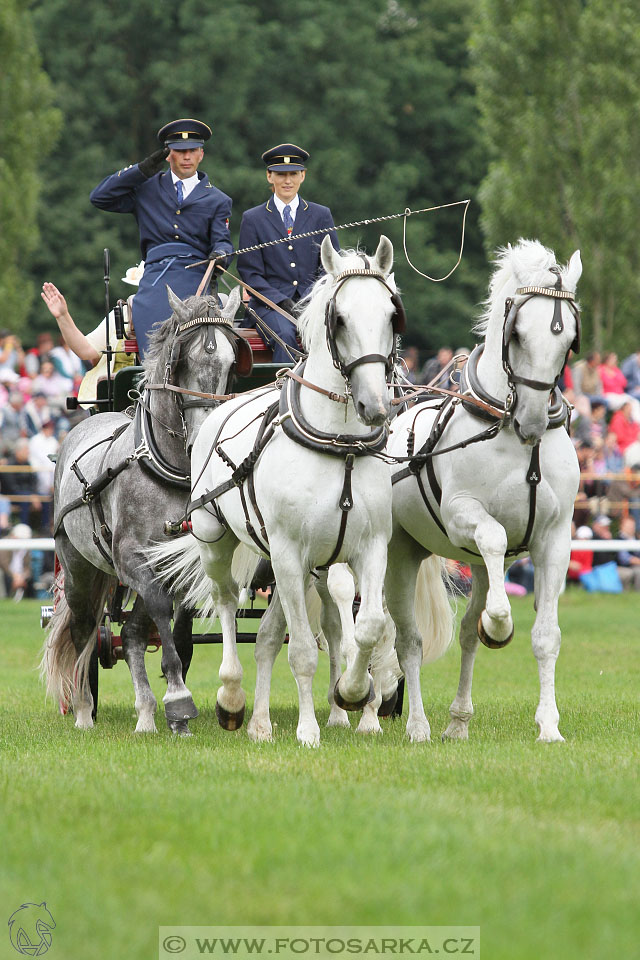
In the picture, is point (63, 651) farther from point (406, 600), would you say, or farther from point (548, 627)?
point (548, 627)

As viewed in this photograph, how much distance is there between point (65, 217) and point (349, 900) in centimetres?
3408

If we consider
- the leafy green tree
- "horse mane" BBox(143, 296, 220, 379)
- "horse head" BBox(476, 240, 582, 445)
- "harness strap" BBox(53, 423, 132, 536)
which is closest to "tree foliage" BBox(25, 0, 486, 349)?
the leafy green tree

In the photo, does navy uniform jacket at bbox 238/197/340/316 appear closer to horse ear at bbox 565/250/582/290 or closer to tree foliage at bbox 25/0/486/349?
horse ear at bbox 565/250/582/290

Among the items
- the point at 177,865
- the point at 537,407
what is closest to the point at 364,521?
the point at 537,407

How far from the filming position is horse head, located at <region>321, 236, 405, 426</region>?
6848 millimetres

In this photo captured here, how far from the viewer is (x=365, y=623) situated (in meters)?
7.01

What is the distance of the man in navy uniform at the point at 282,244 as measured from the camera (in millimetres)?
9820

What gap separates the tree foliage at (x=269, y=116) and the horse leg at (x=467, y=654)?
28.8m

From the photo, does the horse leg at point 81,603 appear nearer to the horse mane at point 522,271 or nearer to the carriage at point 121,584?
the carriage at point 121,584

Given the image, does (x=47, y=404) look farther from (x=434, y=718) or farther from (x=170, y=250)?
(x=434, y=718)

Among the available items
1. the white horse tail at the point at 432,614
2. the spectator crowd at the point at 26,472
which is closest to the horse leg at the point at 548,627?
the white horse tail at the point at 432,614

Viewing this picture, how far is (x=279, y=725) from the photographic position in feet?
29.6

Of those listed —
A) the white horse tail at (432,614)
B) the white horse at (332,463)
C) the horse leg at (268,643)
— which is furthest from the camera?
the white horse tail at (432,614)

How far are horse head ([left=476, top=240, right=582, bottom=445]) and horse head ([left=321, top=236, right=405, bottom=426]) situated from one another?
0.61 metres
